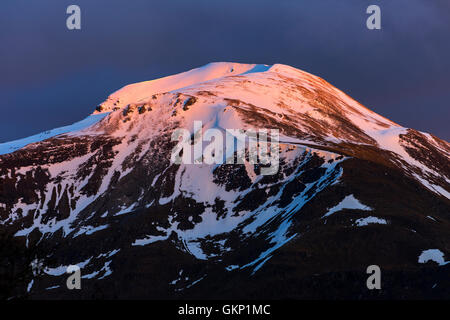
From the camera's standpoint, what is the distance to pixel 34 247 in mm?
67938

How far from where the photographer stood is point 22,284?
210 ft
